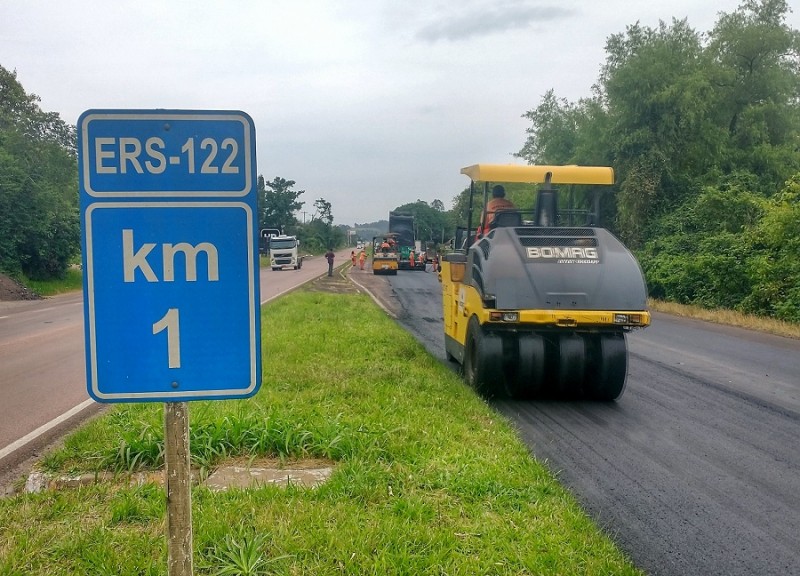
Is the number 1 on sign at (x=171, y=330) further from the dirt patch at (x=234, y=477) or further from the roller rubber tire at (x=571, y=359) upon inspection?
the roller rubber tire at (x=571, y=359)

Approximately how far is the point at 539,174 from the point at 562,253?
158cm

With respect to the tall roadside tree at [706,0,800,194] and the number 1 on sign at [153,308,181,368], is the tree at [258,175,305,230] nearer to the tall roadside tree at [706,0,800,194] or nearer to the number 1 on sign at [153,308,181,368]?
the tall roadside tree at [706,0,800,194]

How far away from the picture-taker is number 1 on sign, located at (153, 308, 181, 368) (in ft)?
7.58

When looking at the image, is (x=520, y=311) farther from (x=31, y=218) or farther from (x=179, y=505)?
(x=31, y=218)

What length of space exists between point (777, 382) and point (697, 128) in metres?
24.1

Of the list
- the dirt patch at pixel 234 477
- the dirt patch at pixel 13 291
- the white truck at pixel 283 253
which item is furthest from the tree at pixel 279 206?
the dirt patch at pixel 234 477

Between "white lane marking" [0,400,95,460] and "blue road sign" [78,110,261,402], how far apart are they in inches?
181

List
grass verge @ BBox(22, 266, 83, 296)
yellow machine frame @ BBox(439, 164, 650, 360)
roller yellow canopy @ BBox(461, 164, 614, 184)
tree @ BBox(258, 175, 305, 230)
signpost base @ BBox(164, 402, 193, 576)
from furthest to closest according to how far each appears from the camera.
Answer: tree @ BBox(258, 175, 305, 230) < grass verge @ BBox(22, 266, 83, 296) < roller yellow canopy @ BBox(461, 164, 614, 184) < yellow machine frame @ BBox(439, 164, 650, 360) < signpost base @ BBox(164, 402, 193, 576)

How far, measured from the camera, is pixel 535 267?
309 inches

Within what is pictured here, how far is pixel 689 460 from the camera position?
605 centimetres

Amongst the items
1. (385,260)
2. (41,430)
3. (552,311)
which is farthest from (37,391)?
(385,260)

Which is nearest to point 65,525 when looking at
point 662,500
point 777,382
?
point 662,500

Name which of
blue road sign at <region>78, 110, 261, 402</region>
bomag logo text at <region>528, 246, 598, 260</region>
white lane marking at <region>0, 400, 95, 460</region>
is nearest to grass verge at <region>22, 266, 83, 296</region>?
white lane marking at <region>0, 400, 95, 460</region>

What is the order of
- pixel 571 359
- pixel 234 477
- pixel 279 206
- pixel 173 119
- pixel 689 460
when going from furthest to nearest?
pixel 279 206
pixel 571 359
pixel 689 460
pixel 234 477
pixel 173 119
